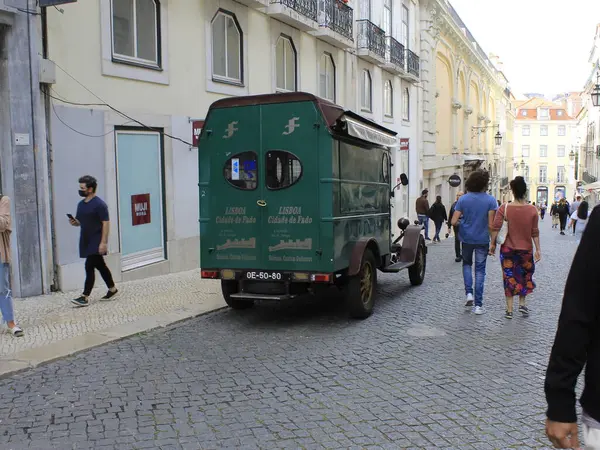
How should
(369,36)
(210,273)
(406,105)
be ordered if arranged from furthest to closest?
(406,105), (369,36), (210,273)

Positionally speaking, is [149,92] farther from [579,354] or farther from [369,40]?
[369,40]

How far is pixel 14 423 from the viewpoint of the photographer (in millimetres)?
4465

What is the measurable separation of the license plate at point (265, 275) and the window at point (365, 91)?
15646mm

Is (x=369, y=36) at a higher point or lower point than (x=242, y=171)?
higher

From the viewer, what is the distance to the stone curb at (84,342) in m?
5.85

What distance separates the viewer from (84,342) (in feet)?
21.8

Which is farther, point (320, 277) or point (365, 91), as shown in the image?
point (365, 91)

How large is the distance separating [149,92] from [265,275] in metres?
5.59

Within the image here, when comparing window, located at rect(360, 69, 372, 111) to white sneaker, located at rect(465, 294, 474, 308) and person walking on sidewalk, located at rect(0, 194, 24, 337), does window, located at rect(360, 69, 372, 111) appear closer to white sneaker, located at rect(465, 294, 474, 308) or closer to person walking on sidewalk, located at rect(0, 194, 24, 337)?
white sneaker, located at rect(465, 294, 474, 308)

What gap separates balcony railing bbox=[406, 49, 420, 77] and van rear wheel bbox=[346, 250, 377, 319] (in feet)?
67.0

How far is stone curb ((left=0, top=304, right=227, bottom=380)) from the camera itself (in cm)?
585

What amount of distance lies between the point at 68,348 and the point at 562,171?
96.0 metres

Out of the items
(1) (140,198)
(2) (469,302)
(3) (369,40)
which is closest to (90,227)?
(1) (140,198)

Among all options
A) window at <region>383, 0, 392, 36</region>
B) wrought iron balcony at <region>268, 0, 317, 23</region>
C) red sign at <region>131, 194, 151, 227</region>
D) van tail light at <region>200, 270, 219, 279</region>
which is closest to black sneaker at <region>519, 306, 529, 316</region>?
van tail light at <region>200, 270, 219, 279</region>
